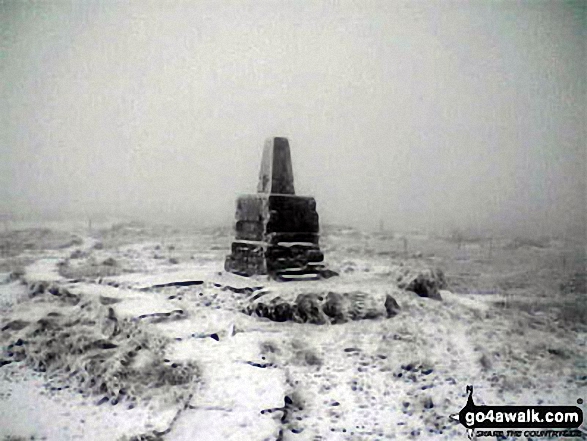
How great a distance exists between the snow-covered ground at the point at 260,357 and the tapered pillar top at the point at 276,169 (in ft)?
5.72

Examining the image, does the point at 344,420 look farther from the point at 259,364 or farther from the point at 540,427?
the point at 540,427

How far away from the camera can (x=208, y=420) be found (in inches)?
148

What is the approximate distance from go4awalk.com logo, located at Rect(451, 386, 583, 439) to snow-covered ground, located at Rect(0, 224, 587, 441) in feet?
0.53

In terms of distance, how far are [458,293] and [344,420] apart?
491 centimetres

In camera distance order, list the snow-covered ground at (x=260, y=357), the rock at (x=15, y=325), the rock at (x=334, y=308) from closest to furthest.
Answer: the snow-covered ground at (x=260, y=357) < the rock at (x=15, y=325) < the rock at (x=334, y=308)

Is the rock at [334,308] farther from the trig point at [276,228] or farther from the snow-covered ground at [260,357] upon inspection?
the trig point at [276,228]

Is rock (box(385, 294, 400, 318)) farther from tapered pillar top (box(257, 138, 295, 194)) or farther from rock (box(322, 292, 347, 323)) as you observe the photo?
tapered pillar top (box(257, 138, 295, 194))

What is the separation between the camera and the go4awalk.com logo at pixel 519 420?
404 centimetres

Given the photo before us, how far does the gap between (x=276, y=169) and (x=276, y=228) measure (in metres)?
1.13

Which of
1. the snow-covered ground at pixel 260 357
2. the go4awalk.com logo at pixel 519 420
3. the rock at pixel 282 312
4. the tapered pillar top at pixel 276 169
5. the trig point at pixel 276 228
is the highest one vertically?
the tapered pillar top at pixel 276 169

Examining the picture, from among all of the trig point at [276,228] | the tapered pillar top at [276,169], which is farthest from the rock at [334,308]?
the tapered pillar top at [276,169]

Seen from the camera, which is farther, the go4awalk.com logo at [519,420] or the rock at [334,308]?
the rock at [334,308]

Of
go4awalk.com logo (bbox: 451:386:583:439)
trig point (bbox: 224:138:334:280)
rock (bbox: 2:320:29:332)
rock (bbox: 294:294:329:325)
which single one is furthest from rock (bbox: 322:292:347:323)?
rock (bbox: 2:320:29:332)

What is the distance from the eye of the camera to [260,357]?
472 centimetres
